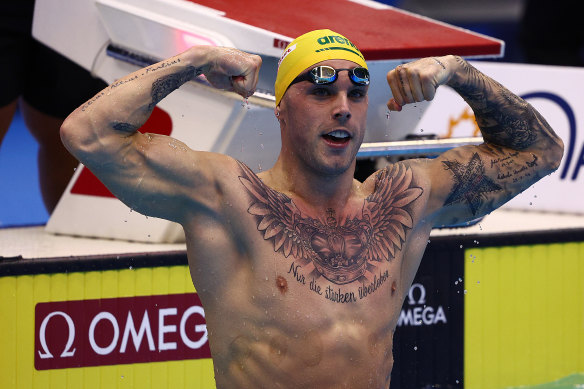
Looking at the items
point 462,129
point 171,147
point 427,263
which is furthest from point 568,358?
point 171,147

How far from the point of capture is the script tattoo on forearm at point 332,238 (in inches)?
104

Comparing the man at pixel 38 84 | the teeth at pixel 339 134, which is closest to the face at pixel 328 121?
the teeth at pixel 339 134

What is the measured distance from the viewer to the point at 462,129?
5176 mm

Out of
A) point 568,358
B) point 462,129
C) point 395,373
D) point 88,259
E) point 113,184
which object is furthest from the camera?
point 462,129

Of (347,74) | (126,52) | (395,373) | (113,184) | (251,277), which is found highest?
(126,52)

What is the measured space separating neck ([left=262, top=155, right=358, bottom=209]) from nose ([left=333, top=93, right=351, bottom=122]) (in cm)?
17

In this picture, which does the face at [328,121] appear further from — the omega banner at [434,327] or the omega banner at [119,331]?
the omega banner at [434,327]

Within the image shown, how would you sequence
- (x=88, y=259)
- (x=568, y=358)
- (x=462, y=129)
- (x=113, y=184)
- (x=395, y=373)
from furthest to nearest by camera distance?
(x=462, y=129), (x=568, y=358), (x=395, y=373), (x=88, y=259), (x=113, y=184)

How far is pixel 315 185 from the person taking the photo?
2.69m

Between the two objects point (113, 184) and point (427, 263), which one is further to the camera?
point (427, 263)

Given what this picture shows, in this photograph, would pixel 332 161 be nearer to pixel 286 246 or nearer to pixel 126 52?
pixel 286 246

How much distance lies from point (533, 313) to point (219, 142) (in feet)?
5.63

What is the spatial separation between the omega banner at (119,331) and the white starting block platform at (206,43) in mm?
354

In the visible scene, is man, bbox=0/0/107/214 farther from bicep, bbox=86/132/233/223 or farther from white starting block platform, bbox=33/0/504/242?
bicep, bbox=86/132/233/223
